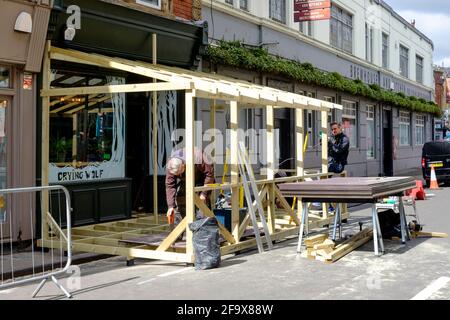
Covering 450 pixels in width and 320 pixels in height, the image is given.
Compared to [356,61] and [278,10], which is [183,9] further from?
[356,61]

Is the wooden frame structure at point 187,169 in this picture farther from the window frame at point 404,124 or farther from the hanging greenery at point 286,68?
the window frame at point 404,124

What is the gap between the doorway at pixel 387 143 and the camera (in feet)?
93.0

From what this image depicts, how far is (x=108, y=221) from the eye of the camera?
34.7ft

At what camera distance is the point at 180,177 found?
8539 millimetres

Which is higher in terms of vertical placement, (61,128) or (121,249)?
(61,128)

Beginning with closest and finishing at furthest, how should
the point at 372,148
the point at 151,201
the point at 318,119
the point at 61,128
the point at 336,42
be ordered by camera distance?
the point at 61,128, the point at 151,201, the point at 318,119, the point at 336,42, the point at 372,148

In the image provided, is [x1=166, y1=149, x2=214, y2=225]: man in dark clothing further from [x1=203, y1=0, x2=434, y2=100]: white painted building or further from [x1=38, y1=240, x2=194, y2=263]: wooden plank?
[x1=203, y1=0, x2=434, y2=100]: white painted building

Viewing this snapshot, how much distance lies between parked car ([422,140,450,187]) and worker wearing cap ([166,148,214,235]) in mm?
14343

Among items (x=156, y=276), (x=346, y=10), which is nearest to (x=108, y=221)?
(x=156, y=276)

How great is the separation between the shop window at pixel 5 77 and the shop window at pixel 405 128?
84.8 feet

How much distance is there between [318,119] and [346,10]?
609 centimetres

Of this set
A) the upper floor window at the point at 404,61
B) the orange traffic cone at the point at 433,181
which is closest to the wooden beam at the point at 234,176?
the orange traffic cone at the point at 433,181

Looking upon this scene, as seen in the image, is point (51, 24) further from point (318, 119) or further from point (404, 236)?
point (318, 119)

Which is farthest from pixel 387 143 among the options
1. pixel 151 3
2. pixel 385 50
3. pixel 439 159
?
pixel 151 3
